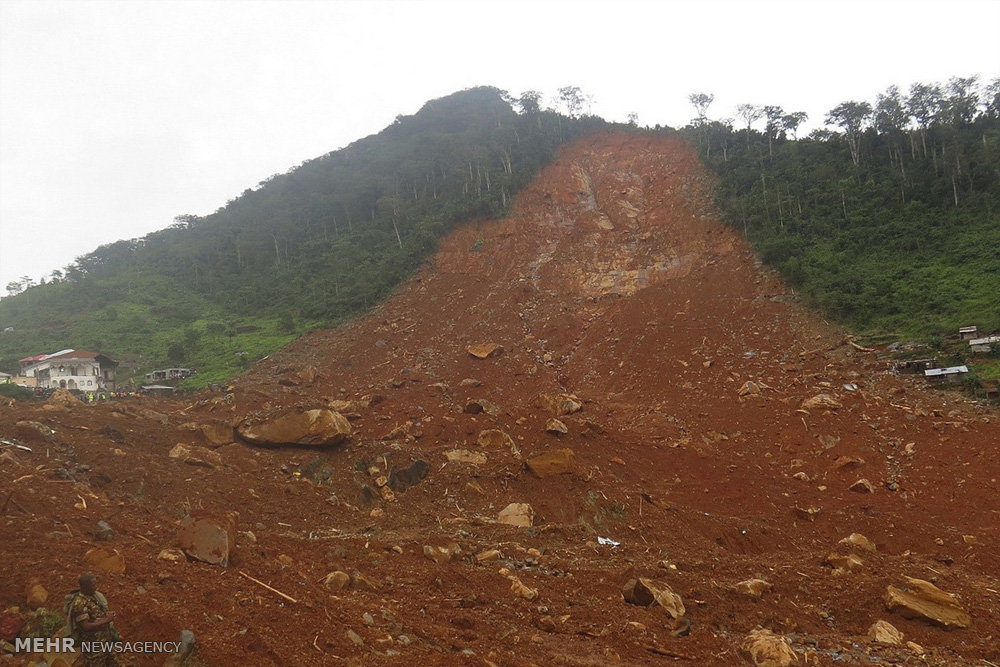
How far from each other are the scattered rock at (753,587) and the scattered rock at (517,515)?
361 cm

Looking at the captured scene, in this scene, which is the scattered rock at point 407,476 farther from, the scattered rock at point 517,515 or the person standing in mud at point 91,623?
the person standing in mud at point 91,623

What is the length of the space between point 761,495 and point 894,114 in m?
30.3

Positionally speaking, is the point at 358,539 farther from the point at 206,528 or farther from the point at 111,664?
the point at 111,664

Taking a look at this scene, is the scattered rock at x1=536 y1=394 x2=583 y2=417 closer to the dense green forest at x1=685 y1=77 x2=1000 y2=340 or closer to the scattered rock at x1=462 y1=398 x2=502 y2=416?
the scattered rock at x1=462 y1=398 x2=502 y2=416

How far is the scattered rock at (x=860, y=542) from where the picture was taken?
8.87 m

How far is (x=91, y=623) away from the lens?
13.3ft

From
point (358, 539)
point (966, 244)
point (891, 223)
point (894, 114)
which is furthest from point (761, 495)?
point (894, 114)

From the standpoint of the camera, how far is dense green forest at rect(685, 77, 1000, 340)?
18016 millimetres

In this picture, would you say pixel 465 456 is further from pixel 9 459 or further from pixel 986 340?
pixel 986 340

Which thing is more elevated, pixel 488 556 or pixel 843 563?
pixel 488 556

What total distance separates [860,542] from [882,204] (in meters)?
22.7

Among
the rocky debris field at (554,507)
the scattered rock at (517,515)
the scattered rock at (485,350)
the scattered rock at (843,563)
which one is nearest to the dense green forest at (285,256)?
the scattered rock at (485,350)

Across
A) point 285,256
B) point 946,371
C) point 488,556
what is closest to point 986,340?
point 946,371

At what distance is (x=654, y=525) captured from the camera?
9.77m
